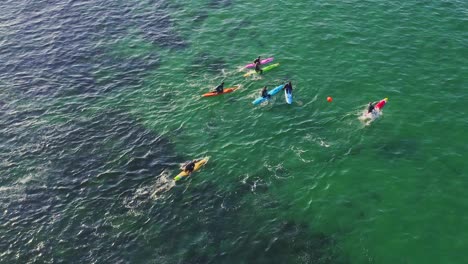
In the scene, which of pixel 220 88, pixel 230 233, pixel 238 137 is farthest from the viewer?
pixel 220 88

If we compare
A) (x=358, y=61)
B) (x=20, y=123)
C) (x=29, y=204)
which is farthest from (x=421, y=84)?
(x=20, y=123)

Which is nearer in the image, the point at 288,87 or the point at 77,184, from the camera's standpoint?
the point at 77,184

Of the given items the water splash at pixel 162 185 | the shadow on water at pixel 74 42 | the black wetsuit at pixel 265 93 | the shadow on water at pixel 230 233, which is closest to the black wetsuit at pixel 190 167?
the water splash at pixel 162 185

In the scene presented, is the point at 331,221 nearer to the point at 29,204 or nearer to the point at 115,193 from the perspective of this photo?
the point at 115,193

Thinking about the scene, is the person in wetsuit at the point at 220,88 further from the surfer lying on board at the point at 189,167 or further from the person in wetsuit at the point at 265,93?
the surfer lying on board at the point at 189,167

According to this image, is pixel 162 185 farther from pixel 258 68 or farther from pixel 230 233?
pixel 258 68

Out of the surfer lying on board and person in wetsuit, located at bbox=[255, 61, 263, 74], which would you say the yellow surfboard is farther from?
person in wetsuit, located at bbox=[255, 61, 263, 74]

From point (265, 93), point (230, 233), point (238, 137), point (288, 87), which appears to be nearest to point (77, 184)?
point (230, 233)

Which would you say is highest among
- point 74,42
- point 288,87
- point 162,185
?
point 74,42
